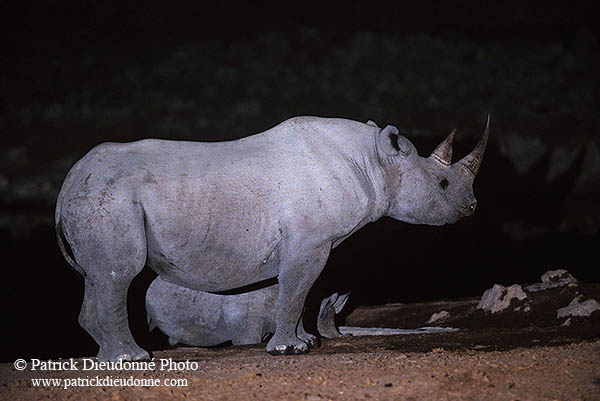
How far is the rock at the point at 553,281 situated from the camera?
6.99m

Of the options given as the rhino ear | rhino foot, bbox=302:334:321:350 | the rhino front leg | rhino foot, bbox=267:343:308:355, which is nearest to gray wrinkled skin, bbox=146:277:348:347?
rhino foot, bbox=302:334:321:350

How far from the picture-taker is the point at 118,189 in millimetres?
4938

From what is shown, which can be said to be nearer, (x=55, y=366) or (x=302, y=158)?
(x=55, y=366)

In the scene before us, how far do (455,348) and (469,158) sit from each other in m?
1.61

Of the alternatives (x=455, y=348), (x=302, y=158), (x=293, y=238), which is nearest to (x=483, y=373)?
(x=455, y=348)

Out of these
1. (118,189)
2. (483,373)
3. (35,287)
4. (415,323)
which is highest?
(118,189)

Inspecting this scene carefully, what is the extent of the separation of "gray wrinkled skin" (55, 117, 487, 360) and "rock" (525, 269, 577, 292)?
190 cm

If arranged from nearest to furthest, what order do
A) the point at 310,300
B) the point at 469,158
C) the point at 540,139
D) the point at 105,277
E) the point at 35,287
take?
the point at 105,277
the point at 469,158
the point at 310,300
the point at 35,287
the point at 540,139

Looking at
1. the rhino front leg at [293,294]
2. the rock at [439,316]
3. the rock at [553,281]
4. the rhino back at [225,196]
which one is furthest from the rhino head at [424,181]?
the rock at [553,281]

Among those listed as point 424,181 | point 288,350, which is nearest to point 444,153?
point 424,181

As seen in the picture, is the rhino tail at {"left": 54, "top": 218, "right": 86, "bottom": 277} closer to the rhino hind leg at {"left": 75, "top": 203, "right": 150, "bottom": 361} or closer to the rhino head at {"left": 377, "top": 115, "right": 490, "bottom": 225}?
the rhino hind leg at {"left": 75, "top": 203, "right": 150, "bottom": 361}

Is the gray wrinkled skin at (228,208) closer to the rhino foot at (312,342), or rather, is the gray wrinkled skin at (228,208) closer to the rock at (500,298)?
the rhino foot at (312,342)

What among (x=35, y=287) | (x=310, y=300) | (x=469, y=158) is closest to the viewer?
(x=469, y=158)

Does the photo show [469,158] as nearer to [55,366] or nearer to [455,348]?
[455,348]
